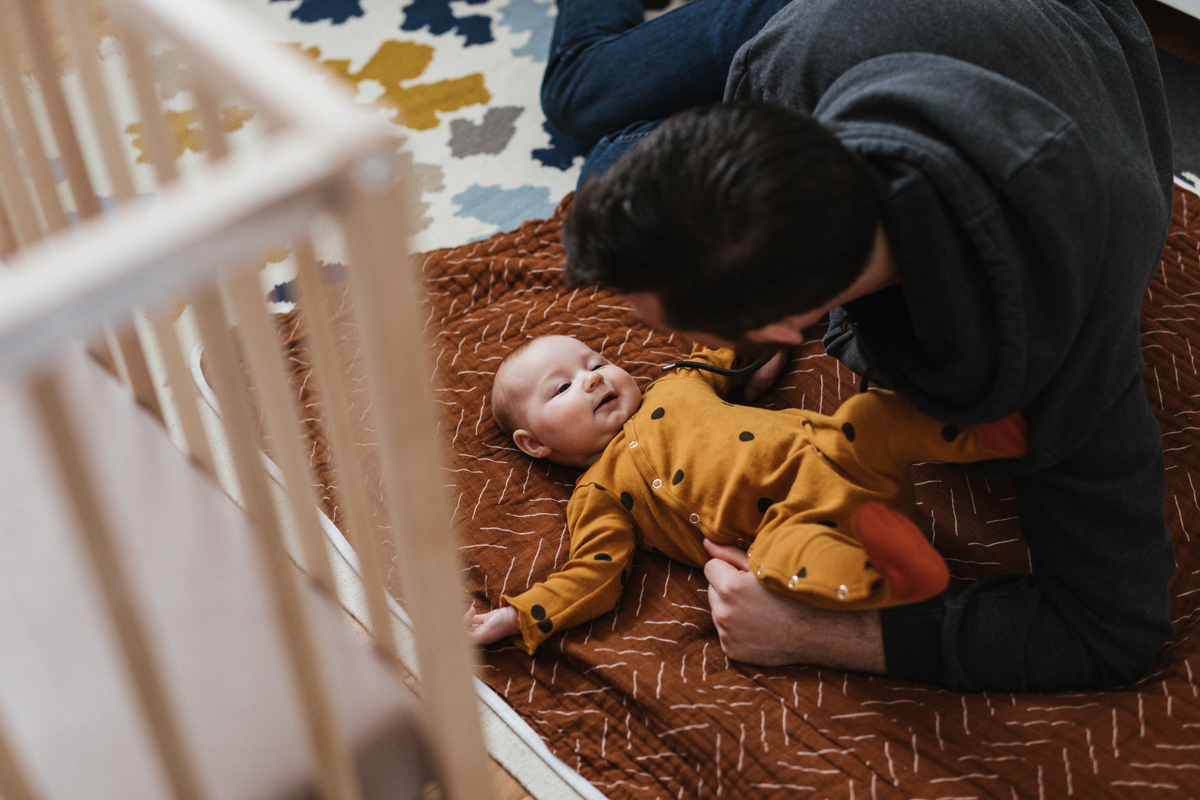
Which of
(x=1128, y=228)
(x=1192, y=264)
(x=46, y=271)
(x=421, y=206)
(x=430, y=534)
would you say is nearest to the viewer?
(x=46, y=271)

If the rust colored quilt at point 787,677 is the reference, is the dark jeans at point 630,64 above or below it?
above

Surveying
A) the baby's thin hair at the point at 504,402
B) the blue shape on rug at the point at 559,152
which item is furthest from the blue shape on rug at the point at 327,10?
the baby's thin hair at the point at 504,402

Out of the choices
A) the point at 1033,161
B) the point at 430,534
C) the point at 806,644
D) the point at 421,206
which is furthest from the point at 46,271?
the point at 421,206

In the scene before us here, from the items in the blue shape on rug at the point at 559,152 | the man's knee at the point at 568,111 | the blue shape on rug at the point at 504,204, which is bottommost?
the blue shape on rug at the point at 504,204

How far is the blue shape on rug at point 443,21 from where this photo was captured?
6.72 feet

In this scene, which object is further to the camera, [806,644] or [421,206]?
[421,206]

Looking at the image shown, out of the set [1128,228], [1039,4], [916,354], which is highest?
[1039,4]

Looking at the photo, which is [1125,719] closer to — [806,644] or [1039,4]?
[806,644]

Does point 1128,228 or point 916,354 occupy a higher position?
point 1128,228

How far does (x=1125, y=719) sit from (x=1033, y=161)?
1.78 feet

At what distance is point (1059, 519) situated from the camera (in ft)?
3.18

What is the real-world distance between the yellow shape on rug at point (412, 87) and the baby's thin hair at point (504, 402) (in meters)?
0.74

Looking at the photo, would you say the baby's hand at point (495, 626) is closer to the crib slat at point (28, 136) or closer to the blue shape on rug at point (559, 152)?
the crib slat at point (28, 136)

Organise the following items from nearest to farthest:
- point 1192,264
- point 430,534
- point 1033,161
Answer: point 430,534 < point 1033,161 < point 1192,264
